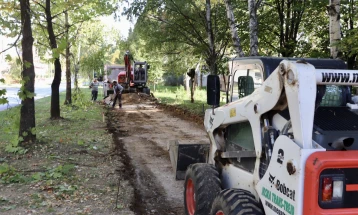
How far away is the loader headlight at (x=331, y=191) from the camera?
2.97 m

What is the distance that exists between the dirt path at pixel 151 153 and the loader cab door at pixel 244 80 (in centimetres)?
226

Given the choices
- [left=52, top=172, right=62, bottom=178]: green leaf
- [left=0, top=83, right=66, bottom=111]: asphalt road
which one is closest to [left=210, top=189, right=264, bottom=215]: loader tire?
[left=52, top=172, right=62, bottom=178]: green leaf

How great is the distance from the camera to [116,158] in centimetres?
988

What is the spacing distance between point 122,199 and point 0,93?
3.04 meters

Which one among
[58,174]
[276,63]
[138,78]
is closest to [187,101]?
[138,78]

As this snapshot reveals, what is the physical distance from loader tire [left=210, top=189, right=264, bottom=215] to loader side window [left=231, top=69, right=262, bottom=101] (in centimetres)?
139

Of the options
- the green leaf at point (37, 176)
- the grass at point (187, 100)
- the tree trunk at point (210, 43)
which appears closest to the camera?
the green leaf at point (37, 176)

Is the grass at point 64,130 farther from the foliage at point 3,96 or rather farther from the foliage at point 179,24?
the foliage at point 179,24

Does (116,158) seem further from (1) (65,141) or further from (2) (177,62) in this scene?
(2) (177,62)

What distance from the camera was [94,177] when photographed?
805 cm

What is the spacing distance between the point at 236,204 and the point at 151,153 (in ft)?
23.3

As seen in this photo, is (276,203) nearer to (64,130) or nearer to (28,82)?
(28,82)

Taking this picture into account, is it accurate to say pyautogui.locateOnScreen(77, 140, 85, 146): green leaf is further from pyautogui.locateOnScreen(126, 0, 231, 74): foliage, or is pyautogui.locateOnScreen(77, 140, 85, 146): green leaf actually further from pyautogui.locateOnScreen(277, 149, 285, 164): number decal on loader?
pyautogui.locateOnScreen(126, 0, 231, 74): foliage

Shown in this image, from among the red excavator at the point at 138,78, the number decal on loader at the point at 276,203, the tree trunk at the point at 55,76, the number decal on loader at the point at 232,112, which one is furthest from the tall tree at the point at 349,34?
the red excavator at the point at 138,78
